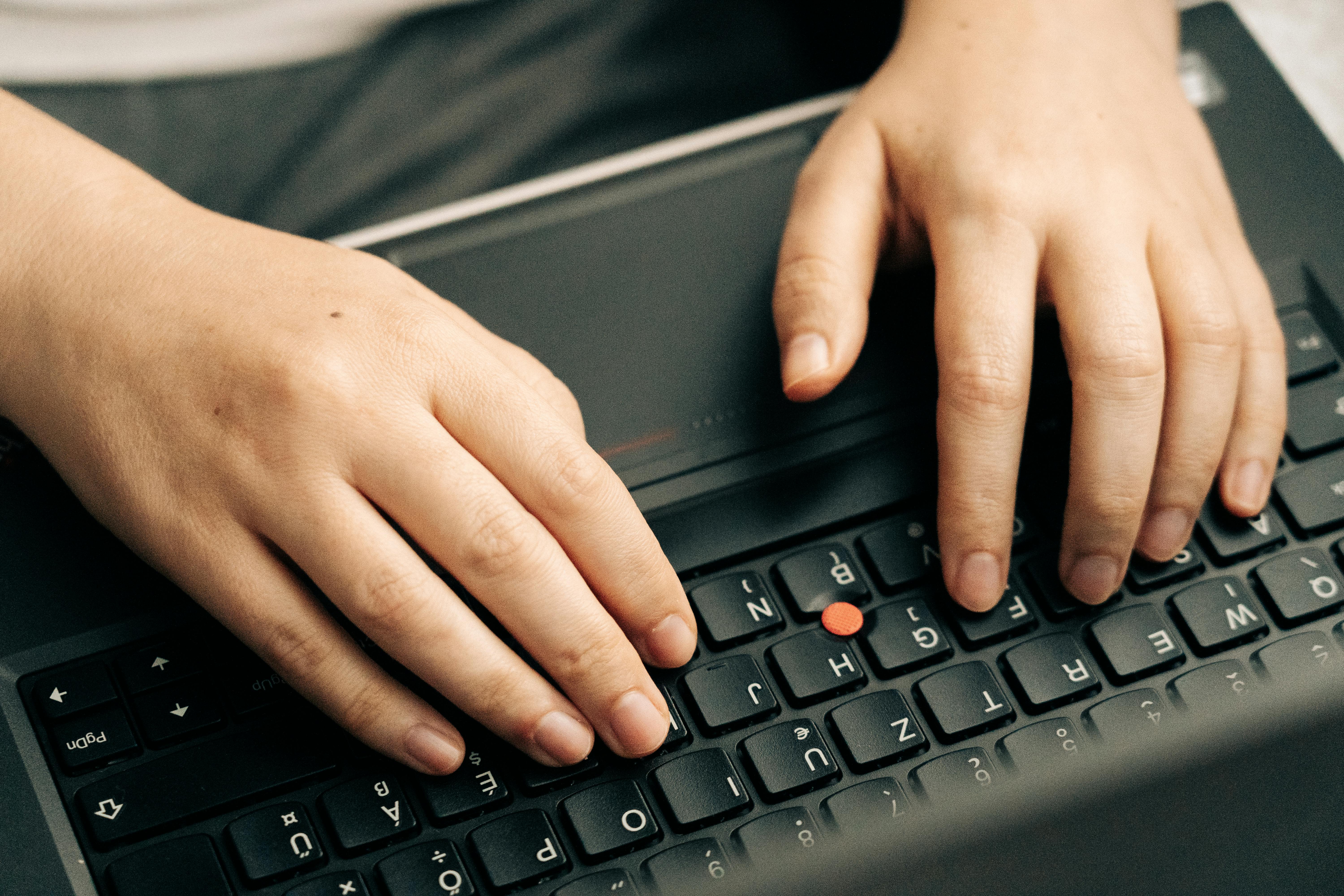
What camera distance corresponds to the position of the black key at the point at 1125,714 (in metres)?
0.40

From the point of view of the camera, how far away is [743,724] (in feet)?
1.31

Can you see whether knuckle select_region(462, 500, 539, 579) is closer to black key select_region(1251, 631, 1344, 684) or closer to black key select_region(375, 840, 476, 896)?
black key select_region(375, 840, 476, 896)

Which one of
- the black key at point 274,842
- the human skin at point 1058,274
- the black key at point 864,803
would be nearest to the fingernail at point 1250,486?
the human skin at point 1058,274

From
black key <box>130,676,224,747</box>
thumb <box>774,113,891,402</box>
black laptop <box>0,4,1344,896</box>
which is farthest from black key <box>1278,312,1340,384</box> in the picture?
black key <box>130,676,224,747</box>

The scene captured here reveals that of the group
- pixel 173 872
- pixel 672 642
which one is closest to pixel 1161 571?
pixel 672 642

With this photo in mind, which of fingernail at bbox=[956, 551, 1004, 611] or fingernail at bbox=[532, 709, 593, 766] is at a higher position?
fingernail at bbox=[532, 709, 593, 766]

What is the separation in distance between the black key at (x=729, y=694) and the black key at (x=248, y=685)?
169mm

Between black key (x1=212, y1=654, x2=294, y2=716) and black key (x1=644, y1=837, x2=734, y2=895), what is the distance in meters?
0.17

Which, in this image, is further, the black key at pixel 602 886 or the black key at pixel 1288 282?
the black key at pixel 1288 282

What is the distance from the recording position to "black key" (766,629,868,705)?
40 centimetres

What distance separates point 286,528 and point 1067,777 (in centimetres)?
30

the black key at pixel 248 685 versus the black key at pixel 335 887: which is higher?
the black key at pixel 248 685

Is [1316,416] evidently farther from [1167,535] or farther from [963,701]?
[963,701]

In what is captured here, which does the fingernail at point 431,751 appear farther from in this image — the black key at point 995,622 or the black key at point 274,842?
the black key at point 995,622
